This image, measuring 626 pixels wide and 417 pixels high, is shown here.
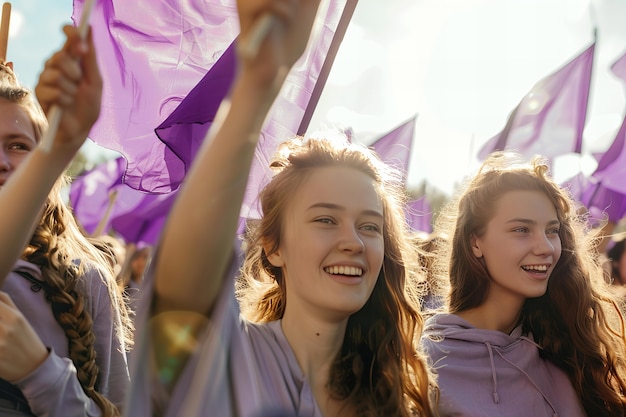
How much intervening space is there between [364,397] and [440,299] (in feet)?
5.64

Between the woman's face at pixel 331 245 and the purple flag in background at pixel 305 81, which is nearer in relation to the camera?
the woman's face at pixel 331 245

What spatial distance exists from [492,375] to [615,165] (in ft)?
15.1

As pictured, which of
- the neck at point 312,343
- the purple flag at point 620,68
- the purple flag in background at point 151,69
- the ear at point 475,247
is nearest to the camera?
the neck at point 312,343

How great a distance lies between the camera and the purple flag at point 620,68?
700 centimetres

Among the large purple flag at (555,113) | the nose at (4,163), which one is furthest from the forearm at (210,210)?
the large purple flag at (555,113)

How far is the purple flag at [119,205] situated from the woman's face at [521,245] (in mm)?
4156

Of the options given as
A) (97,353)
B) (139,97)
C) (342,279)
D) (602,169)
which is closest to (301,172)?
(342,279)

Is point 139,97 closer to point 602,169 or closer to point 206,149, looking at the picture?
point 206,149

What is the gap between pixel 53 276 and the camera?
7.16ft

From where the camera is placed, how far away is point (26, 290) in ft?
7.00

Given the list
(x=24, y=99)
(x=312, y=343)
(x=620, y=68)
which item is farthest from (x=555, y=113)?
(x=24, y=99)

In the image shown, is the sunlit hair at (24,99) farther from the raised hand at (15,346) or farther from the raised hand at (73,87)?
the raised hand at (73,87)

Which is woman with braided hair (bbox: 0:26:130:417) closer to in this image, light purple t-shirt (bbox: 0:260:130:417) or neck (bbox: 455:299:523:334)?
light purple t-shirt (bbox: 0:260:130:417)

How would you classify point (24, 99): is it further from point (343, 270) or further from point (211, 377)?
point (211, 377)
